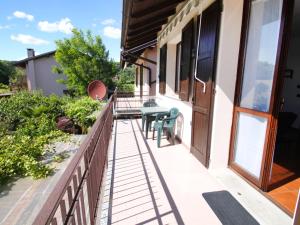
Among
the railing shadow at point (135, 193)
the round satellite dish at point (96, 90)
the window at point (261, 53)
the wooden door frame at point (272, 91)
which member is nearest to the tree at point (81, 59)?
the round satellite dish at point (96, 90)

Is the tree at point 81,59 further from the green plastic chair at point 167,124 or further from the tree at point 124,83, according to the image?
the green plastic chair at point 167,124

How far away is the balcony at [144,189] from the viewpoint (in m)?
1.38

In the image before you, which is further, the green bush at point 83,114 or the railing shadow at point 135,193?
the green bush at point 83,114

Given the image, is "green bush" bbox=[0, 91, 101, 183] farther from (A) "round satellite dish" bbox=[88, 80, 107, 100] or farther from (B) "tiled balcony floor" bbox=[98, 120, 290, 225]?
(B) "tiled balcony floor" bbox=[98, 120, 290, 225]

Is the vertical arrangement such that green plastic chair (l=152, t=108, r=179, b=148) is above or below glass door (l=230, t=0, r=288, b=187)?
below

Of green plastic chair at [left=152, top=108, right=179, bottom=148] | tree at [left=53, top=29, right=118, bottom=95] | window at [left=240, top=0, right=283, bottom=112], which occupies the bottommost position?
green plastic chair at [left=152, top=108, right=179, bottom=148]

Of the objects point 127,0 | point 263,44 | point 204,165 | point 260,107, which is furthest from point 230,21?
point 204,165

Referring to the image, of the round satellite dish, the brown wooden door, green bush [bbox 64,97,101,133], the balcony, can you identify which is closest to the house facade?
the brown wooden door

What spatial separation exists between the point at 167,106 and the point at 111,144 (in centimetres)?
197

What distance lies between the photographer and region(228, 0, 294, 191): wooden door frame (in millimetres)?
1791

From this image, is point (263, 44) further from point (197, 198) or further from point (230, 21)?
point (197, 198)

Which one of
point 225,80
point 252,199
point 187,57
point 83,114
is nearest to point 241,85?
point 225,80

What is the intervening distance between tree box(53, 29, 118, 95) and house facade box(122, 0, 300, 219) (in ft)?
37.1

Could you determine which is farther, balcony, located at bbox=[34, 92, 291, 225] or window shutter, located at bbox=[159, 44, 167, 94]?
window shutter, located at bbox=[159, 44, 167, 94]
